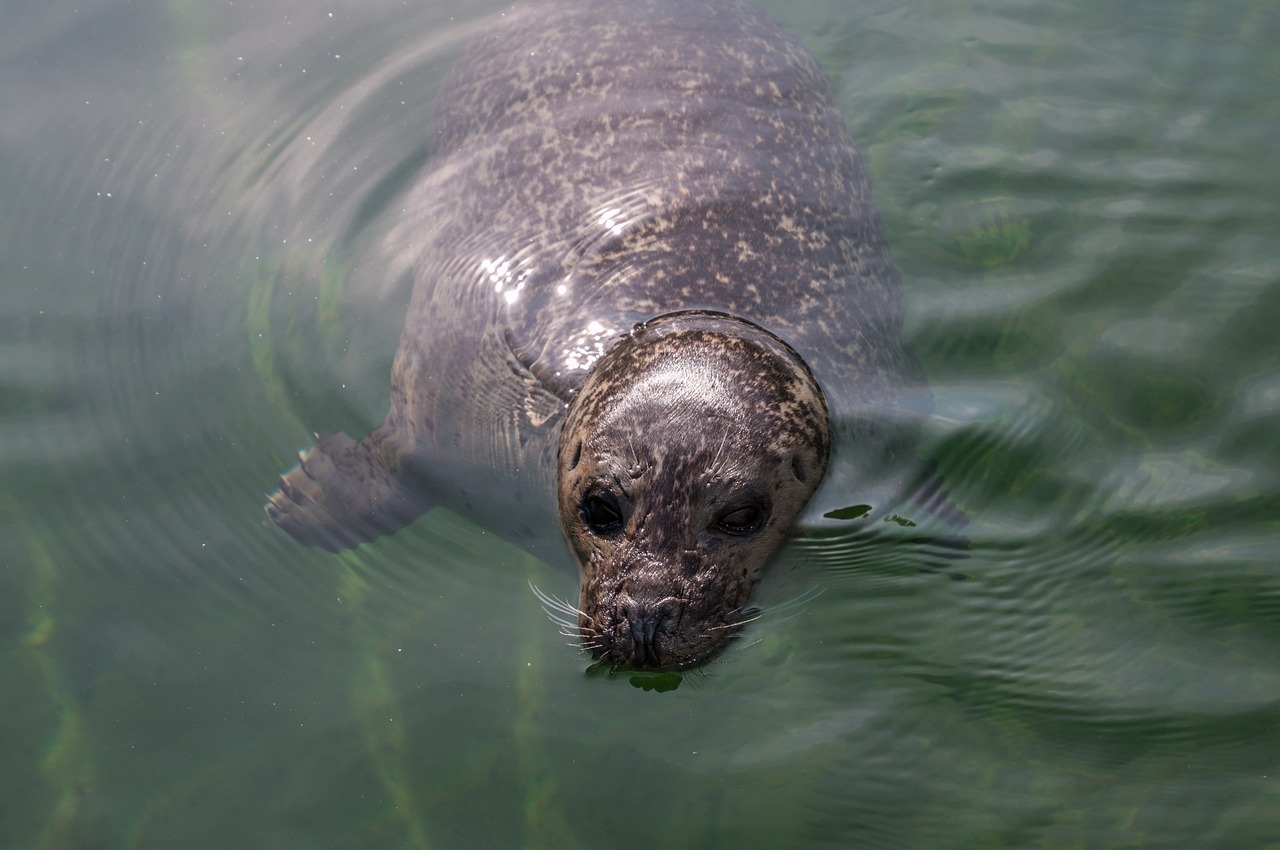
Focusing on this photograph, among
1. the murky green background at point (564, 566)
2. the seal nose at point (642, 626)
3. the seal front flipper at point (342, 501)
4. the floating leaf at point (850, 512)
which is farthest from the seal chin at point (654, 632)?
the seal front flipper at point (342, 501)

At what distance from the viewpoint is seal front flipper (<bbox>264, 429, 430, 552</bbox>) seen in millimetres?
4590

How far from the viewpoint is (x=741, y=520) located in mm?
4043

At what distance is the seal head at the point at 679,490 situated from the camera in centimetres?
386

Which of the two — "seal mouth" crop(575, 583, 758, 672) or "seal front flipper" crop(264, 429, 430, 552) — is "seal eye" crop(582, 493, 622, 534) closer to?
"seal mouth" crop(575, 583, 758, 672)

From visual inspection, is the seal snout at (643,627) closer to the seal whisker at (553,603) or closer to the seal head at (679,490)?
the seal head at (679,490)

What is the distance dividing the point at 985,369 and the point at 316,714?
310 centimetres

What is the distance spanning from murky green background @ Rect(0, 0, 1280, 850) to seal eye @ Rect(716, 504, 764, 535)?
31 cm

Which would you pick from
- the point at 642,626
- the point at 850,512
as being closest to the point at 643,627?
the point at 642,626

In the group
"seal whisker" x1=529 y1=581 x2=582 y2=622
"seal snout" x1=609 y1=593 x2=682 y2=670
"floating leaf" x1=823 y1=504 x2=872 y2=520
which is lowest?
"floating leaf" x1=823 y1=504 x2=872 y2=520

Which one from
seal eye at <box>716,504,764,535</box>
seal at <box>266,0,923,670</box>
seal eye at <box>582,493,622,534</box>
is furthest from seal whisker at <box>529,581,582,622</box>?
seal eye at <box>716,504,764,535</box>

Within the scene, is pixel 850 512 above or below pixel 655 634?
below

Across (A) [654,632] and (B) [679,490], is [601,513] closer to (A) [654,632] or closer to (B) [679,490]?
(B) [679,490]

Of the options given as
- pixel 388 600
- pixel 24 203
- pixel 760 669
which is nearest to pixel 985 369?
pixel 760 669

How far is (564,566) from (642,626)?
0.65 m
